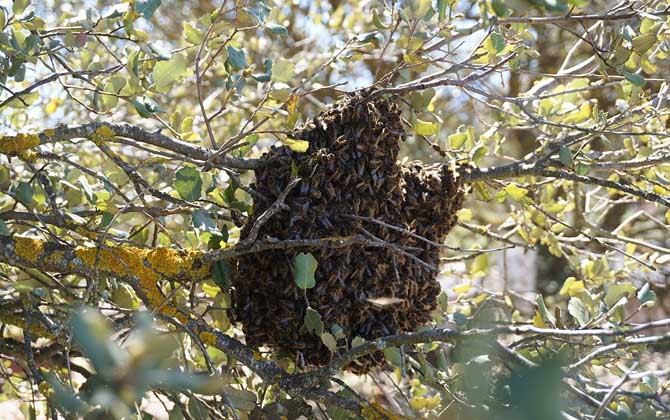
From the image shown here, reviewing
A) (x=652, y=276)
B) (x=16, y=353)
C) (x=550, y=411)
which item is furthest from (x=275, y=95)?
(x=652, y=276)

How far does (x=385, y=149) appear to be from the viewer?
5.00 ft

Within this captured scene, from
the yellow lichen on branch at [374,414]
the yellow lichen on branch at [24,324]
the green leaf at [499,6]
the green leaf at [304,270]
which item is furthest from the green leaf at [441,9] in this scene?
the yellow lichen on branch at [24,324]

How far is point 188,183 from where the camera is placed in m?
1.45

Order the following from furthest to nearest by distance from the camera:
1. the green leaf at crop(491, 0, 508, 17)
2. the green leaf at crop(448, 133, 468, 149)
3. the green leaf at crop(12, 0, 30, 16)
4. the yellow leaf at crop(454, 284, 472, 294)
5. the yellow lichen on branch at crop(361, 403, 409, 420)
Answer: the yellow leaf at crop(454, 284, 472, 294), the green leaf at crop(448, 133, 468, 149), the green leaf at crop(12, 0, 30, 16), the yellow lichen on branch at crop(361, 403, 409, 420), the green leaf at crop(491, 0, 508, 17)

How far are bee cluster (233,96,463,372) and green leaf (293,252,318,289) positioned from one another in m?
0.06

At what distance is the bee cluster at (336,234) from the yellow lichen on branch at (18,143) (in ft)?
1.40

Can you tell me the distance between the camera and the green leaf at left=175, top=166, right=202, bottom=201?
145 cm

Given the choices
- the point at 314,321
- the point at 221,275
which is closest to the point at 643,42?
the point at 314,321

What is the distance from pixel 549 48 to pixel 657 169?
133 inches

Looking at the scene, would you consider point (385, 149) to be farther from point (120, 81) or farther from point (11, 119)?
point (11, 119)

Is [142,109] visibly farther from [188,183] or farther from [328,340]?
[328,340]

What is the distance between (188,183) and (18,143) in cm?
32

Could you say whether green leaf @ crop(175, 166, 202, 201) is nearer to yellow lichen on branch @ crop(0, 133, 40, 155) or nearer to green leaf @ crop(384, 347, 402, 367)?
yellow lichen on branch @ crop(0, 133, 40, 155)

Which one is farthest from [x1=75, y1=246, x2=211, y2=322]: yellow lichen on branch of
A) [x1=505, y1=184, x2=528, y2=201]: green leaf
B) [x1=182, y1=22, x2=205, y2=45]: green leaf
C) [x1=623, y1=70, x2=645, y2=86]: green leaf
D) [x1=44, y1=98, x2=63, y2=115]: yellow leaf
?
[x1=44, y1=98, x2=63, y2=115]: yellow leaf
